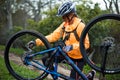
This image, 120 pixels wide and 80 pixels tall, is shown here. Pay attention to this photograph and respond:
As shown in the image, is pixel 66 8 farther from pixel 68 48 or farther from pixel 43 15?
pixel 43 15

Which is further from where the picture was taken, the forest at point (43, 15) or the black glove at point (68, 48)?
the forest at point (43, 15)

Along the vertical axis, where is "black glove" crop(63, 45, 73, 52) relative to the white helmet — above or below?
below

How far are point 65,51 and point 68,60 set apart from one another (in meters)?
0.18

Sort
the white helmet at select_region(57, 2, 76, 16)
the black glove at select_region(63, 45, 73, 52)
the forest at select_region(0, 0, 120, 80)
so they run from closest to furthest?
the black glove at select_region(63, 45, 73, 52) < the white helmet at select_region(57, 2, 76, 16) < the forest at select_region(0, 0, 120, 80)

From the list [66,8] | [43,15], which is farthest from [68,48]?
[43,15]

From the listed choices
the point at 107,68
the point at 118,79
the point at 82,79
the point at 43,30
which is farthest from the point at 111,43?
the point at 43,30

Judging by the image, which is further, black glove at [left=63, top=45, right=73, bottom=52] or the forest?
the forest

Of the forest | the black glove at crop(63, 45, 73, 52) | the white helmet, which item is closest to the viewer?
the black glove at crop(63, 45, 73, 52)

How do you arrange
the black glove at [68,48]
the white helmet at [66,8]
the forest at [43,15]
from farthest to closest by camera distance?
the forest at [43,15], the white helmet at [66,8], the black glove at [68,48]

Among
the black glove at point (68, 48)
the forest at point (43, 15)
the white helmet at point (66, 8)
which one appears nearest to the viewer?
the black glove at point (68, 48)

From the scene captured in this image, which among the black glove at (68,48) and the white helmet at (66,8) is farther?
→ the white helmet at (66,8)

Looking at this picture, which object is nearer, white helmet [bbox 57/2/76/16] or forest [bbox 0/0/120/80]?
white helmet [bbox 57/2/76/16]

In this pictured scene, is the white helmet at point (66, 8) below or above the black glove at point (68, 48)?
above

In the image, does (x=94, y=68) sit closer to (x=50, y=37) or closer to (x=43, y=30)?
(x=50, y=37)
